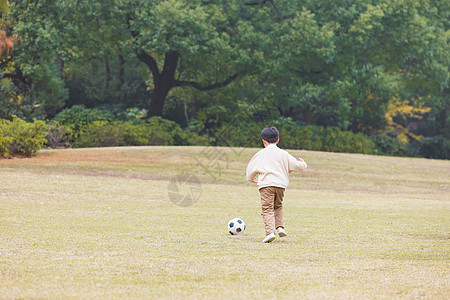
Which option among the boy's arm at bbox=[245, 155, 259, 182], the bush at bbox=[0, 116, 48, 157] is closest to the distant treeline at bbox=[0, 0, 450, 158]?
the bush at bbox=[0, 116, 48, 157]

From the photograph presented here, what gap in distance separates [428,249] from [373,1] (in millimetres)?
28493

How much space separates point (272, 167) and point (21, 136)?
1633 centimetres

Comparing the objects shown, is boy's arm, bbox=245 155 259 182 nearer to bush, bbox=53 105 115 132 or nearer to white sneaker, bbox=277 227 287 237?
white sneaker, bbox=277 227 287 237

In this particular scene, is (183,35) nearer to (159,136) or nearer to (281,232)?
(159,136)

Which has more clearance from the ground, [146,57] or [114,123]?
[146,57]

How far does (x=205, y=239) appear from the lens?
29.3 feet

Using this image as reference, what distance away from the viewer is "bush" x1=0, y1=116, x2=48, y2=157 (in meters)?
22.8

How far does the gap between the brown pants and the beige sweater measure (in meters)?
0.09

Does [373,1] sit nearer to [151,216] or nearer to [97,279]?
[151,216]

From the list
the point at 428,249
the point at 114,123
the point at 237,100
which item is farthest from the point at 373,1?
the point at 428,249

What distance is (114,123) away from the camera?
31.6 metres

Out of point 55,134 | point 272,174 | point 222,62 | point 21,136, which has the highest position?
point 222,62

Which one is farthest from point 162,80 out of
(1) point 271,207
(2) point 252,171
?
(1) point 271,207

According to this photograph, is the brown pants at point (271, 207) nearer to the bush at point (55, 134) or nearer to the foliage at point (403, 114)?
the bush at point (55, 134)
